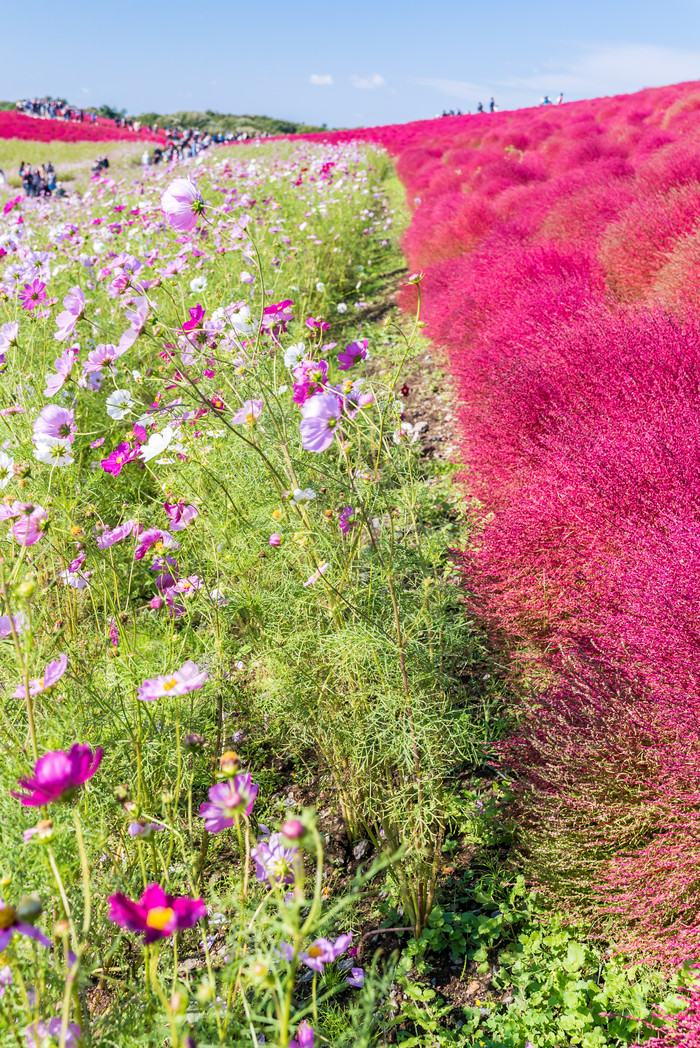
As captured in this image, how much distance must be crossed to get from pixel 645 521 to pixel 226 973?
134cm

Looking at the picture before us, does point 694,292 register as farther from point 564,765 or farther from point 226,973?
point 226,973

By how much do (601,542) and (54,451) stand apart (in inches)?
52.8

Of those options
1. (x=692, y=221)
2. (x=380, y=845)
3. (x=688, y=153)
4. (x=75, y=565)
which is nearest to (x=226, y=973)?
(x=380, y=845)

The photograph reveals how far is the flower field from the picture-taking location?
0.87 metres

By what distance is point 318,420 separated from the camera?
0.95 metres

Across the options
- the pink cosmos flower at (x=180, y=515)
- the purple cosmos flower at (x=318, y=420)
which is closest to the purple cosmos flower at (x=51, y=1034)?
the purple cosmos flower at (x=318, y=420)

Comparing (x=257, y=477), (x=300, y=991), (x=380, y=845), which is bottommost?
(x=300, y=991)

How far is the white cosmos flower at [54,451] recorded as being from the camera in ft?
4.40

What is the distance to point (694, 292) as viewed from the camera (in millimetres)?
2348

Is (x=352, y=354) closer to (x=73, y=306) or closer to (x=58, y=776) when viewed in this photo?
(x=73, y=306)

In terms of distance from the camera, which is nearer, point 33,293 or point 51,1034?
point 51,1034

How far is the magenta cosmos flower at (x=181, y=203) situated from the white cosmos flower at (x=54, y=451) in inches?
19.9

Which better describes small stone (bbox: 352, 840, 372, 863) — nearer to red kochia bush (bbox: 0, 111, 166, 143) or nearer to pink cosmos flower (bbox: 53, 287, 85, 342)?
pink cosmos flower (bbox: 53, 287, 85, 342)

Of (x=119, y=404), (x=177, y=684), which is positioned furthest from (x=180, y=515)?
(x=177, y=684)
